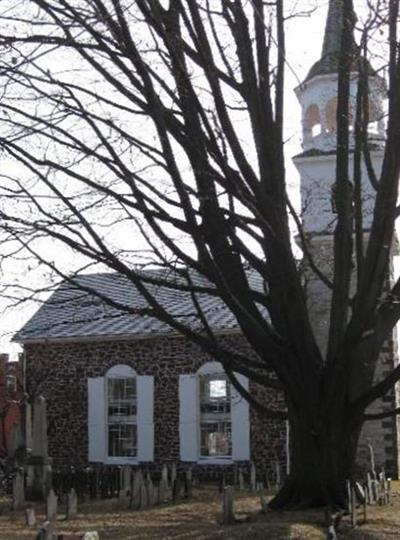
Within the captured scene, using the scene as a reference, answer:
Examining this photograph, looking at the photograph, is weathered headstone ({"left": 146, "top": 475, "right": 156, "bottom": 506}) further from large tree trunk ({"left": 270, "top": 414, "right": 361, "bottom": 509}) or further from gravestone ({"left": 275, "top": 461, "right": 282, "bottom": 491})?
gravestone ({"left": 275, "top": 461, "right": 282, "bottom": 491})

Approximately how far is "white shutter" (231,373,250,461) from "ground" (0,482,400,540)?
808 cm

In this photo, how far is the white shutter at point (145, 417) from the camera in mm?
24750

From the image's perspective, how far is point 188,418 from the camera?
24.4 meters

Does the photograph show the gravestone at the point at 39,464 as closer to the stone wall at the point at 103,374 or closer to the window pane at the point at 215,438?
the stone wall at the point at 103,374

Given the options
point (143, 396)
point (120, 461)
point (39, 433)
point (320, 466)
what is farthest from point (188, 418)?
point (320, 466)

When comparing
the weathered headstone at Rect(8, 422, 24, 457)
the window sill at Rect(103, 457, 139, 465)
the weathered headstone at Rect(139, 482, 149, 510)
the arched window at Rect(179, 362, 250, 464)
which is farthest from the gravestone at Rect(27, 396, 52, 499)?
the window sill at Rect(103, 457, 139, 465)

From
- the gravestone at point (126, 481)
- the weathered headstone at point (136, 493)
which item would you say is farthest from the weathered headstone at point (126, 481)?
the weathered headstone at point (136, 493)

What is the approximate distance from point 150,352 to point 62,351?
8.90 feet

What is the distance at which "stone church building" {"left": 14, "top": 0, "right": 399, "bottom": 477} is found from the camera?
23.6m

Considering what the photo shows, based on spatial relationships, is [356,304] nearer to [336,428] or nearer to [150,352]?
[336,428]

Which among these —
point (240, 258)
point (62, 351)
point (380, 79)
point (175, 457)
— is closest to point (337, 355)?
point (240, 258)

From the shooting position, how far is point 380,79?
564 inches

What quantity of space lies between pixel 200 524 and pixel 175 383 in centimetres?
1300

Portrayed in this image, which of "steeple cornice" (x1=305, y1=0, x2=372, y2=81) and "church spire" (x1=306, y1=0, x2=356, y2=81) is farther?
"church spire" (x1=306, y1=0, x2=356, y2=81)
